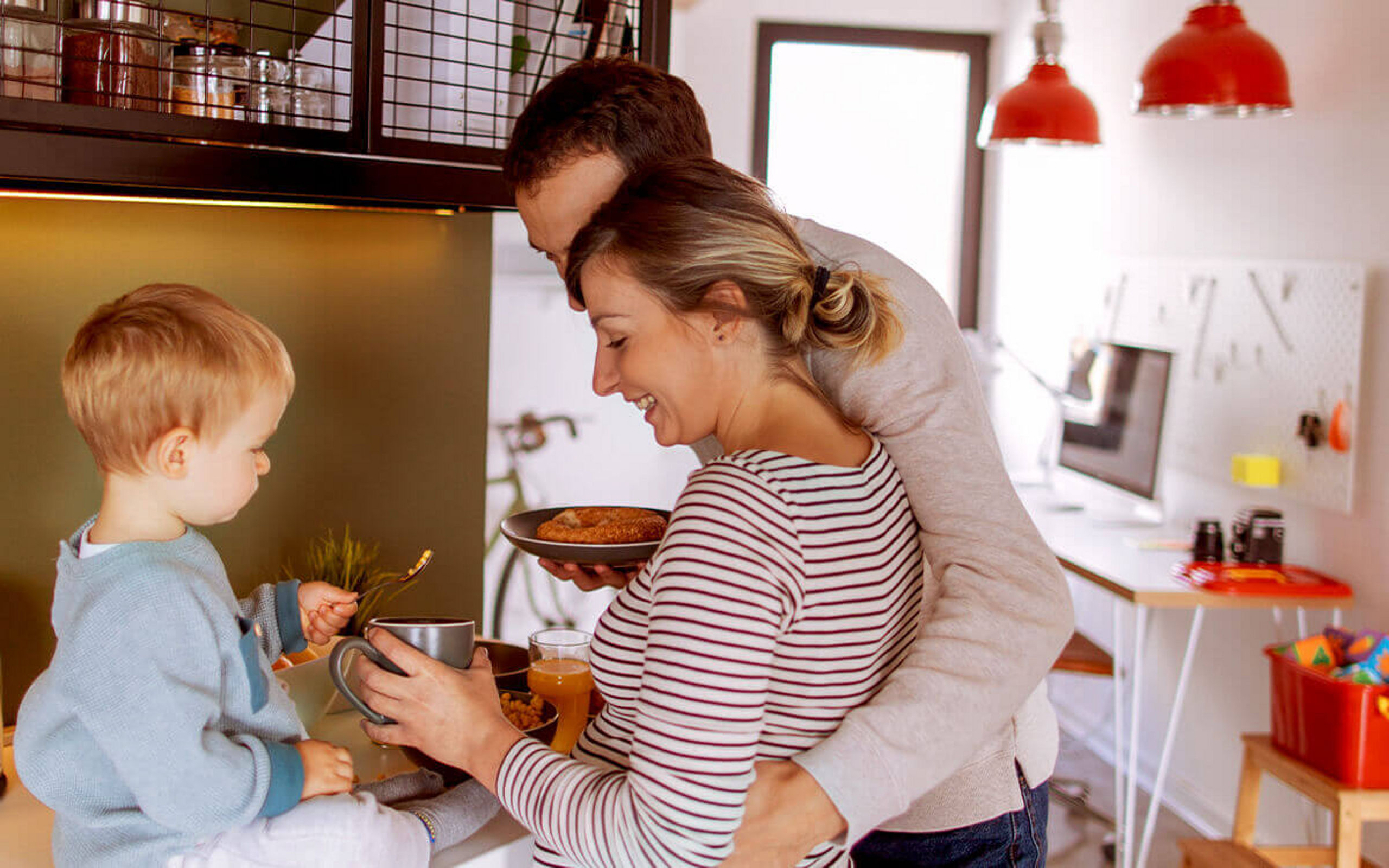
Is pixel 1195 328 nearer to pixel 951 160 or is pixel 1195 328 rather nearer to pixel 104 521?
pixel 951 160

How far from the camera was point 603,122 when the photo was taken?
121 centimetres

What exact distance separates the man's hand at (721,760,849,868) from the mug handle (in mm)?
323

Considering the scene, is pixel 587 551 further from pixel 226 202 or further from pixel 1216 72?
pixel 1216 72

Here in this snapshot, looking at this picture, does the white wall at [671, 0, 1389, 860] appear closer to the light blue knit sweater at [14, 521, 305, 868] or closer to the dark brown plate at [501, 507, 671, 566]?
the dark brown plate at [501, 507, 671, 566]

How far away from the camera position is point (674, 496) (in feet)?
12.1

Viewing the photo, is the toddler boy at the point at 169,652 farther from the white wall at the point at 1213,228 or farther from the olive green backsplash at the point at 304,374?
the white wall at the point at 1213,228

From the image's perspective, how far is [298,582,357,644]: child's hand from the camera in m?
1.28

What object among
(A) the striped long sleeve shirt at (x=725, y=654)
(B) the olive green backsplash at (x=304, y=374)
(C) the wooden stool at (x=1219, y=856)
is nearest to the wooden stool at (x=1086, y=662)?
(C) the wooden stool at (x=1219, y=856)

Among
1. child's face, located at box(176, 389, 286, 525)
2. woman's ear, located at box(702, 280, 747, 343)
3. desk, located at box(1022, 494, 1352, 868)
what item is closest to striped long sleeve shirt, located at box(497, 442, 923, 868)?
woman's ear, located at box(702, 280, 747, 343)

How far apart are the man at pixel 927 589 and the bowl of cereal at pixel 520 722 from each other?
0.31 meters

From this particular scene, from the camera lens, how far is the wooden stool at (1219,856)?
2.49 meters

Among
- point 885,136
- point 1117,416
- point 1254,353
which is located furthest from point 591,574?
point 885,136

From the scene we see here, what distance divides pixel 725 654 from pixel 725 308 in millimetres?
286

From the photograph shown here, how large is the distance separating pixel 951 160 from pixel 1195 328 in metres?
1.57
